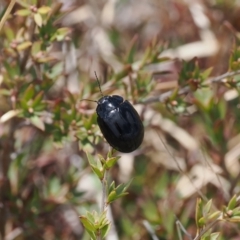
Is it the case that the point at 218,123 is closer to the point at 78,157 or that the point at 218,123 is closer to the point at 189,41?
the point at 78,157

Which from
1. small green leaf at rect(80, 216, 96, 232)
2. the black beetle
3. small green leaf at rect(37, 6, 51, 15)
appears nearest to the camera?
Result: small green leaf at rect(80, 216, 96, 232)

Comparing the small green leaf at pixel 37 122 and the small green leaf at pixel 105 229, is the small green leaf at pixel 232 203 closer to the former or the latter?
the small green leaf at pixel 105 229

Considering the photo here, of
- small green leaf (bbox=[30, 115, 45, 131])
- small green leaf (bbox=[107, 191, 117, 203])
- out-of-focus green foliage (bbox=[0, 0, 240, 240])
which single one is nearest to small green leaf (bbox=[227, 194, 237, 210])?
out-of-focus green foliage (bbox=[0, 0, 240, 240])

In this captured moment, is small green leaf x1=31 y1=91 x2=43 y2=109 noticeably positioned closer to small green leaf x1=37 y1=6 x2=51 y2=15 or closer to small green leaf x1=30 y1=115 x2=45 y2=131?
small green leaf x1=30 y1=115 x2=45 y2=131

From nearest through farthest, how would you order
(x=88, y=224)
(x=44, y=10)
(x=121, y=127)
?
1. (x=88, y=224)
2. (x=121, y=127)
3. (x=44, y=10)

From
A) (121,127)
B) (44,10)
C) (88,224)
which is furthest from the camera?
(44,10)

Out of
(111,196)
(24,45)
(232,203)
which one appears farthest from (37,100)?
(232,203)

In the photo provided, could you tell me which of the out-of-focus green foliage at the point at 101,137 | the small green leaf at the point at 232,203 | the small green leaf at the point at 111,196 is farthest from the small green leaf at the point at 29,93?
the small green leaf at the point at 232,203

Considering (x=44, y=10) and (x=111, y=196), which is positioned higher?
(x=44, y=10)

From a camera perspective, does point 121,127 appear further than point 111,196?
Yes

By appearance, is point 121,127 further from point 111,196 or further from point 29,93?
point 29,93
